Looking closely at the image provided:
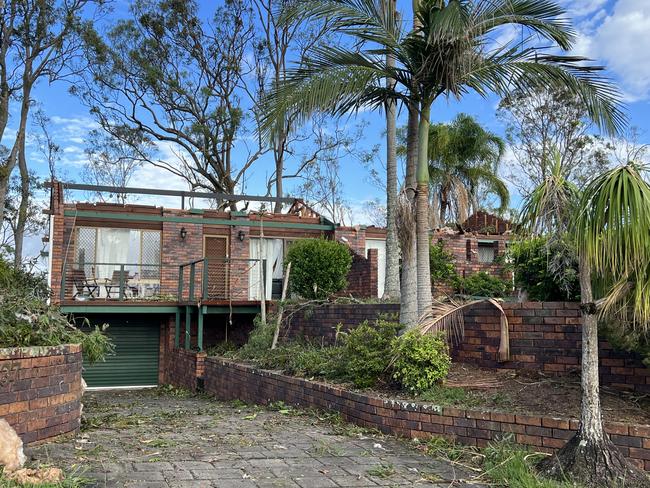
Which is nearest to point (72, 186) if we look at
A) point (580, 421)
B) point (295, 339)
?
point (295, 339)

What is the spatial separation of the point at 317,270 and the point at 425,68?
20.0ft

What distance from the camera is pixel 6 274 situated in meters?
7.55

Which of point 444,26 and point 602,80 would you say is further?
point 602,80

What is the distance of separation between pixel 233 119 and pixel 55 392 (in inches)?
776

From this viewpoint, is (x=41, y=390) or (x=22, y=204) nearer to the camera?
(x=41, y=390)

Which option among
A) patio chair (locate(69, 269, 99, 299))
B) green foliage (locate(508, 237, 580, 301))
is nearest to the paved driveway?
green foliage (locate(508, 237, 580, 301))

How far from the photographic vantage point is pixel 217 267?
55.9ft

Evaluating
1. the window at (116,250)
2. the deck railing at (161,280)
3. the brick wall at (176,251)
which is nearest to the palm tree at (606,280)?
the deck railing at (161,280)

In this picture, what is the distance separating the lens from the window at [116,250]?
1620cm

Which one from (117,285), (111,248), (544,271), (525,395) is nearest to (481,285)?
(544,271)

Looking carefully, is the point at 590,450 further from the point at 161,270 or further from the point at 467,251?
the point at 161,270

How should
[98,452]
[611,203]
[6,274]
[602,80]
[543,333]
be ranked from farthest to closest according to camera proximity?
[6,274] → [602,80] → [543,333] → [98,452] → [611,203]

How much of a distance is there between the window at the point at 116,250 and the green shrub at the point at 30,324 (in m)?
9.92

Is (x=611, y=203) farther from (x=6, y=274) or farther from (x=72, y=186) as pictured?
(x=72, y=186)
